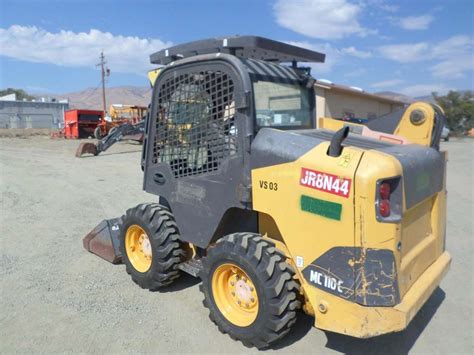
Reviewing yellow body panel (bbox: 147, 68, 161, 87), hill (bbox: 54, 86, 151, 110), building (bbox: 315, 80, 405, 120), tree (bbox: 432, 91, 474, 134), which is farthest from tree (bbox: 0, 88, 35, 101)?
yellow body panel (bbox: 147, 68, 161, 87)

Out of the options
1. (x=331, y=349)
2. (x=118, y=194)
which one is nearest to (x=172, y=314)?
(x=331, y=349)

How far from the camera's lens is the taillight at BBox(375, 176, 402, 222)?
8.80 ft

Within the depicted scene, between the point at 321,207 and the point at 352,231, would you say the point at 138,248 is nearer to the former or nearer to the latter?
the point at 321,207

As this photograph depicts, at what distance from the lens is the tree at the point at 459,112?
130 ft

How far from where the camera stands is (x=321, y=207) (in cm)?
287

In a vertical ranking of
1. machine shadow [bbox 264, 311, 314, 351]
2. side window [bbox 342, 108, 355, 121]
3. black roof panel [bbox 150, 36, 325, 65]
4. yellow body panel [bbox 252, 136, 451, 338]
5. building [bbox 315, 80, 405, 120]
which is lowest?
machine shadow [bbox 264, 311, 314, 351]

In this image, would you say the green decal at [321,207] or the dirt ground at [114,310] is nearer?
the green decal at [321,207]

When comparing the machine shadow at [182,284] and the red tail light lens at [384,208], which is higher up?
the red tail light lens at [384,208]

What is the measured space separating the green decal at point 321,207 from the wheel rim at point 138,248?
204cm

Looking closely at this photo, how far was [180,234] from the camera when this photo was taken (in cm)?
402

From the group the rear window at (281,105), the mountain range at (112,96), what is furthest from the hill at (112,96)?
the rear window at (281,105)

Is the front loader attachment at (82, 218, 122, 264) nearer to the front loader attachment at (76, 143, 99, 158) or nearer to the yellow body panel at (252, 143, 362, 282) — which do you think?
the yellow body panel at (252, 143, 362, 282)

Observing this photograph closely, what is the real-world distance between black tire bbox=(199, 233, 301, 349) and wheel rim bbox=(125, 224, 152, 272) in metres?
1.35

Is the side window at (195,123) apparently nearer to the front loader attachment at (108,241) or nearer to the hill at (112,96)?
the front loader attachment at (108,241)
